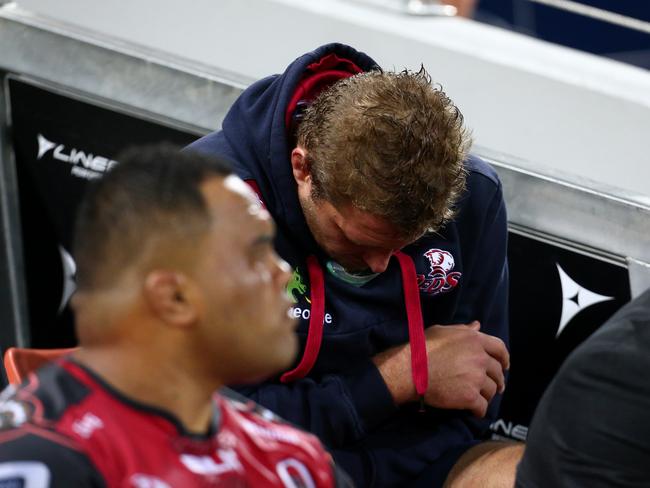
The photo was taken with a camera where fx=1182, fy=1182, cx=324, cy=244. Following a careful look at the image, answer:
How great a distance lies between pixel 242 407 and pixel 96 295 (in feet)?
0.84

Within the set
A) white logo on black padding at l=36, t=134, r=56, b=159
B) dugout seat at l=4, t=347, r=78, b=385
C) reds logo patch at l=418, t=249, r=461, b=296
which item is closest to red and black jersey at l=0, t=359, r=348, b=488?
dugout seat at l=4, t=347, r=78, b=385

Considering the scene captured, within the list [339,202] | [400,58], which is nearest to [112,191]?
[339,202]

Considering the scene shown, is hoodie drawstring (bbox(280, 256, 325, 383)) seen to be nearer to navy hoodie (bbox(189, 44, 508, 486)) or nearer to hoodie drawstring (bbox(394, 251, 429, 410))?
navy hoodie (bbox(189, 44, 508, 486))

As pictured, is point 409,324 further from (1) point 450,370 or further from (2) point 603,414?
(2) point 603,414

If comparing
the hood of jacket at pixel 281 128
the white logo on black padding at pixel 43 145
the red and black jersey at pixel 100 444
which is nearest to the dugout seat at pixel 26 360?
the red and black jersey at pixel 100 444

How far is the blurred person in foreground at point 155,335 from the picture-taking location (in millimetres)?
1047

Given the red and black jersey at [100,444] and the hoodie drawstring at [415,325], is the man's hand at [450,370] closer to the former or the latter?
the hoodie drawstring at [415,325]

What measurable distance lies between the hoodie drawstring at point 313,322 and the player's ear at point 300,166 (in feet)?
0.50

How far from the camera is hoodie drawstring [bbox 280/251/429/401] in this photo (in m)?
1.98

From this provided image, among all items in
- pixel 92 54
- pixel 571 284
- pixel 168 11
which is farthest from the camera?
pixel 168 11

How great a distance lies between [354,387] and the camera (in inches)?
78.4

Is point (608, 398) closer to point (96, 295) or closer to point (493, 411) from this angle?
point (493, 411)

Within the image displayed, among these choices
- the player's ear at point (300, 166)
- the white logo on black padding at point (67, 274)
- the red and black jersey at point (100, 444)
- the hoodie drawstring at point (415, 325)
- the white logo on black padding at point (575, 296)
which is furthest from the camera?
the white logo on black padding at point (67, 274)

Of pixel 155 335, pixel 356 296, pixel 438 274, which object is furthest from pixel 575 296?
pixel 155 335
